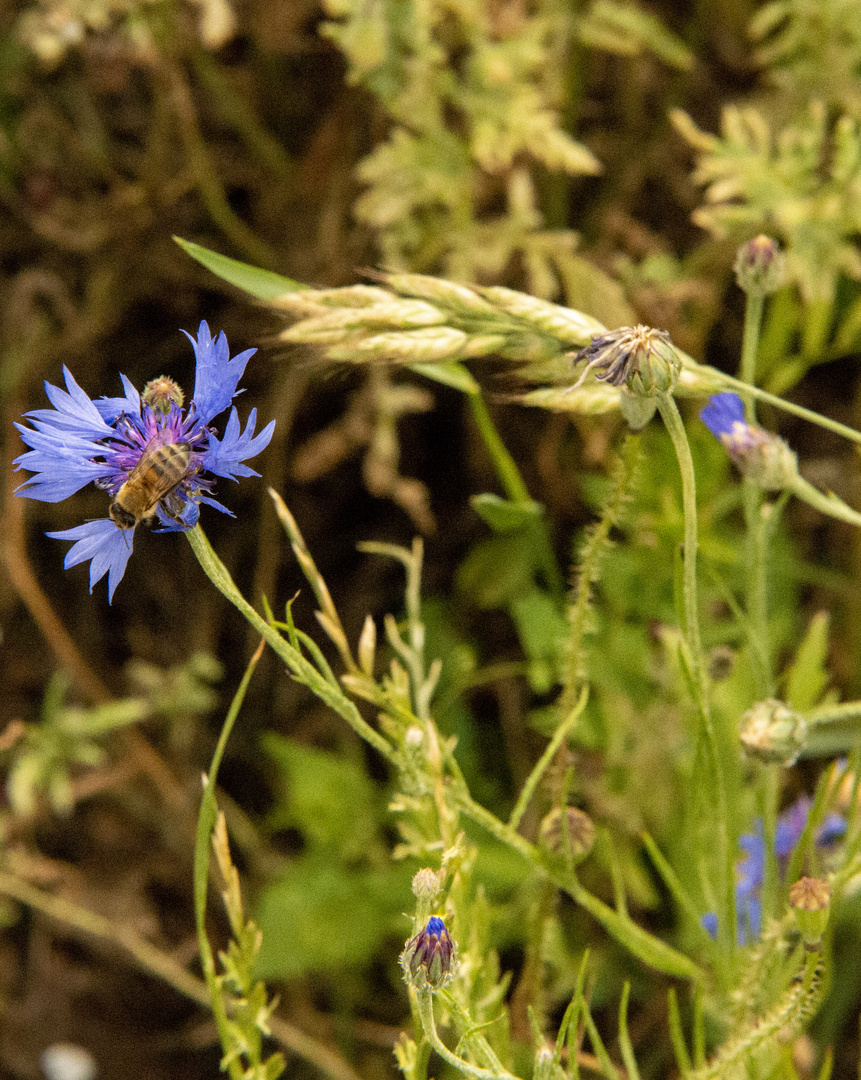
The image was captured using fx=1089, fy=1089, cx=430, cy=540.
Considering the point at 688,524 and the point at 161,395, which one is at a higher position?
the point at 161,395

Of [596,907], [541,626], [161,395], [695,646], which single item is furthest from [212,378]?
[541,626]

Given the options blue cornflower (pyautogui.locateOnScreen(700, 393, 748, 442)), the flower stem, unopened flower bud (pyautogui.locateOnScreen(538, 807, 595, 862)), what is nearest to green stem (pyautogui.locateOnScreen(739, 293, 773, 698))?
blue cornflower (pyautogui.locateOnScreen(700, 393, 748, 442))

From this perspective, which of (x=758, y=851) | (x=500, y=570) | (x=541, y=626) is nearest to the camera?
(x=758, y=851)

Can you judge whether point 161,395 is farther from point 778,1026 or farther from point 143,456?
point 778,1026

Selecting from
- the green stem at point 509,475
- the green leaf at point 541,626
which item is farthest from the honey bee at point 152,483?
the green leaf at point 541,626

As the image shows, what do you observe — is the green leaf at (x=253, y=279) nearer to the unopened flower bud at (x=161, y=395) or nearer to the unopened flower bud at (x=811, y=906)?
the unopened flower bud at (x=161, y=395)

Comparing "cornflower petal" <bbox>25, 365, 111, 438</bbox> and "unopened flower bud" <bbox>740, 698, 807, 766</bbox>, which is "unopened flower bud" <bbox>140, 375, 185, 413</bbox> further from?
"unopened flower bud" <bbox>740, 698, 807, 766</bbox>

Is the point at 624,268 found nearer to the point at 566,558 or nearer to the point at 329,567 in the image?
the point at 566,558
